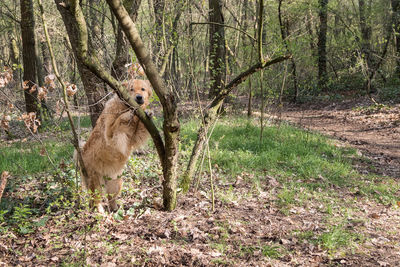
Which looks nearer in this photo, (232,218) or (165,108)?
(165,108)

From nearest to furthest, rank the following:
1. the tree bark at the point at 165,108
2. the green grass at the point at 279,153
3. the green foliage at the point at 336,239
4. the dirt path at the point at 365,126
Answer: the tree bark at the point at 165,108 → the green foliage at the point at 336,239 → the green grass at the point at 279,153 → the dirt path at the point at 365,126

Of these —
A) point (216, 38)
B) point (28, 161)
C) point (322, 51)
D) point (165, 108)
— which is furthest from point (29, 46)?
point (322, 51)

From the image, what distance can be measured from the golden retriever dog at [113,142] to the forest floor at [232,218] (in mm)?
297

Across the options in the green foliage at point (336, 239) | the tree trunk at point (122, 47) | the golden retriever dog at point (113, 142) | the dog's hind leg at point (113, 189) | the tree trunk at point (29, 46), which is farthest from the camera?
the tree trunk at point (29, 46)

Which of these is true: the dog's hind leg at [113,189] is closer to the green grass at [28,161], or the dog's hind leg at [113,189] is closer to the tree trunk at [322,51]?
the green grass at [28,161]

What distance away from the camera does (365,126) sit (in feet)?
39.3

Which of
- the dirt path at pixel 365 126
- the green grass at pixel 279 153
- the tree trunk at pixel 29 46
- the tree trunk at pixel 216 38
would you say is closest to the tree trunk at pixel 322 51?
the dirt path at pixel 365 126

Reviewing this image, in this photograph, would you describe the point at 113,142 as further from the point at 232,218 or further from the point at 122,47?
the point at 122,47

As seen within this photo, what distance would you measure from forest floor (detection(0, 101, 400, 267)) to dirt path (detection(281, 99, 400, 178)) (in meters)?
0.52

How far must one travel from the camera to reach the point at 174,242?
3689mm

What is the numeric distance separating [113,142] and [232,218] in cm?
192

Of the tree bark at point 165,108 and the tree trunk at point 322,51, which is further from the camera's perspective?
the tree trunk at point 322,51

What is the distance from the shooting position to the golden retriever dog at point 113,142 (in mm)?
4219

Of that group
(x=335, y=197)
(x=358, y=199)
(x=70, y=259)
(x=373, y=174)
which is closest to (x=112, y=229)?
A: (x=70, y=259)
